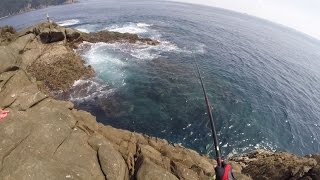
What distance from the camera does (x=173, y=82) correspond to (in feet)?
126

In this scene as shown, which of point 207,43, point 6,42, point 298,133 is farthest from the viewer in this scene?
point 207,43

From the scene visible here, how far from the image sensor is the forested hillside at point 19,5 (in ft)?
567

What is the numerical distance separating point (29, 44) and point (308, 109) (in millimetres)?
47208

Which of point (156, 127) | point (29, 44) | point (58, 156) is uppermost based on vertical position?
point (58, 156)

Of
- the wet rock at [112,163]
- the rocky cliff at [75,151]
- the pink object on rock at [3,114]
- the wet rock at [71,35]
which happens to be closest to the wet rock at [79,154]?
the rocky cliff at [75,151]

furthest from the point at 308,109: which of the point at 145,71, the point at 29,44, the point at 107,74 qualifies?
the point at 29,44

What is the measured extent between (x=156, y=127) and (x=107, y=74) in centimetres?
1419

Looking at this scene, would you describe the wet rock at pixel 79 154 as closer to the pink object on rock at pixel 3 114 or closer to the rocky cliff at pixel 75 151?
the rocky cliff at pixel 75 151

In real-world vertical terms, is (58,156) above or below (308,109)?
above

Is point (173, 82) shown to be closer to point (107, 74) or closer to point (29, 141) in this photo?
point (107, 74)

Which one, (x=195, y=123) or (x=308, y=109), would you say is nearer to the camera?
(x=195, y=123)

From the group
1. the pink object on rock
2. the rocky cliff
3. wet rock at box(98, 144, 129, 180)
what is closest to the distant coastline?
the rocky cliff

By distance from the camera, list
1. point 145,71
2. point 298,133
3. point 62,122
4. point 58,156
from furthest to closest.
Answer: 1. point 145,71
2. point 298,133
3. point 62,122
4. point 58,156

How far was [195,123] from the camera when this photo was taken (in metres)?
29.3
